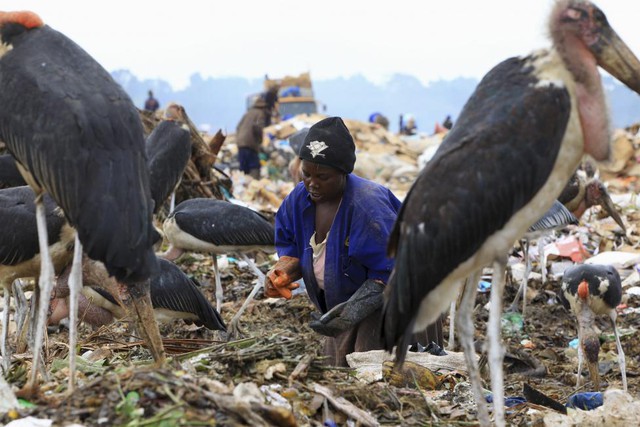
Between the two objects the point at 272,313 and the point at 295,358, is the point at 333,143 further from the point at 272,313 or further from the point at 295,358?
the point at 272,313

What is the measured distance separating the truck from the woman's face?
890 inches

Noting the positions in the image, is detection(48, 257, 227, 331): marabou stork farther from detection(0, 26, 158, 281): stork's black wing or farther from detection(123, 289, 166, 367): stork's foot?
detection(0, 26, 158, 281): stork's black wing

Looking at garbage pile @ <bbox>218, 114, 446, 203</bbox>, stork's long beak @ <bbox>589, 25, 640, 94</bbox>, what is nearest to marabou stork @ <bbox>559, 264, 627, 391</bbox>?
stork's long beak @ <bbox>589, 25, 640, 94</bbox>

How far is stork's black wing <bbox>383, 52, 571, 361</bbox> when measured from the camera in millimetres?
3434

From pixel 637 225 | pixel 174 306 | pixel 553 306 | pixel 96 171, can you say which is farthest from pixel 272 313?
pixel 637 225

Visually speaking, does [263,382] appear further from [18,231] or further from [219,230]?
[219,230]

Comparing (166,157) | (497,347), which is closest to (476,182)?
(497,347)

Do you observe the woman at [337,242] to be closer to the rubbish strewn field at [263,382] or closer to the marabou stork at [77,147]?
the rubbish strewn field at [263,382]

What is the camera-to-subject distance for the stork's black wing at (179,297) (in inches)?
258

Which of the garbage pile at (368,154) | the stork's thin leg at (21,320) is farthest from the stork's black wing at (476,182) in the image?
the garbage pile at (368,154)

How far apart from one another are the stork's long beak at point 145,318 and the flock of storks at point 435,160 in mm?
300

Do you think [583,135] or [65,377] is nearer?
[583,135]

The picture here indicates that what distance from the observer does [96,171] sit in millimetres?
3637

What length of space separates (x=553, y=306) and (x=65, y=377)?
5.76 metres
